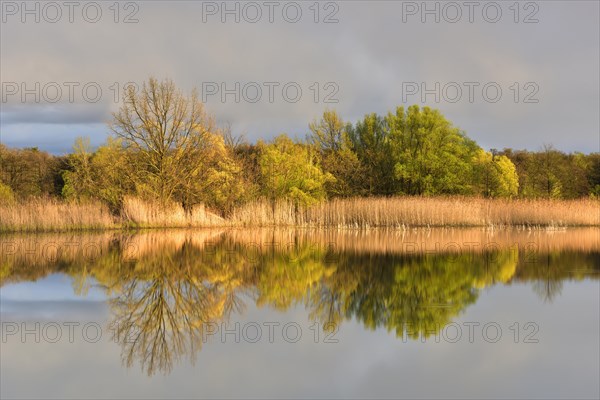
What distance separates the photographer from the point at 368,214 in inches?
1176

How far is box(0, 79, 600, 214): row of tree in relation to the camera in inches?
1130

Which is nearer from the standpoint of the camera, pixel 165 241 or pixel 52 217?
pixel 165 241

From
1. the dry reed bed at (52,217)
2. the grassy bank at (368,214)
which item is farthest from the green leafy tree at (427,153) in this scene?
the dry reed bed at (52,217)

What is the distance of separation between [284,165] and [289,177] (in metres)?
0.69

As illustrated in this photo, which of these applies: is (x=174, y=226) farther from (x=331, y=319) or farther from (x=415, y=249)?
(x=331, y=319)

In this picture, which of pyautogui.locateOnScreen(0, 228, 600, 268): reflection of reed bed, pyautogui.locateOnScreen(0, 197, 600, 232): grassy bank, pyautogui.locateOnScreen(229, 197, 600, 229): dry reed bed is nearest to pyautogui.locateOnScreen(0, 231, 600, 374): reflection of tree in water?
pyautogui.locateOnScreen(0, 228, 600, 268): reflection of reed bed

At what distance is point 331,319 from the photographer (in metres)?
8.91

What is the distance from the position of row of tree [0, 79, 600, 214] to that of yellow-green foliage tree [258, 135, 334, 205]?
6cm

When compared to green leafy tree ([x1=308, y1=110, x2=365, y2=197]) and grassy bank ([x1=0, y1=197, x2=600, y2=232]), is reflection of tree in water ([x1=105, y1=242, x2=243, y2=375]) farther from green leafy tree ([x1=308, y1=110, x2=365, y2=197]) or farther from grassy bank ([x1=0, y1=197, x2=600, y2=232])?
green leafy tree ([x1=308, y1=110, x2=365, y2=197])

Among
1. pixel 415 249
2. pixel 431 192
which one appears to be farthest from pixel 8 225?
pixel 431 192

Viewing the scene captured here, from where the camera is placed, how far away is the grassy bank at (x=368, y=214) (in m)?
26.8

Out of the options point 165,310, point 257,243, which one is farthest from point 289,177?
point 165,310

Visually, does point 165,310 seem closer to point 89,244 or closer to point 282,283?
point 282,283

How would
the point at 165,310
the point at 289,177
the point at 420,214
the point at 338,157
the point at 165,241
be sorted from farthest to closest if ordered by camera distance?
the point at 338,157 < the point at 289,177 < the point at 420,214 < the point at 165,241 < the point at 165,310
